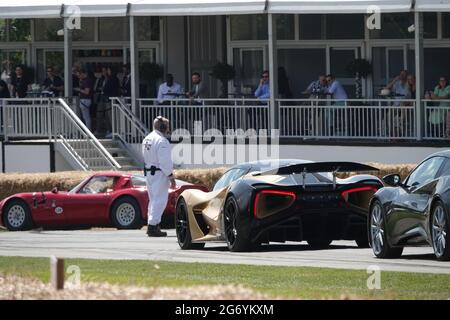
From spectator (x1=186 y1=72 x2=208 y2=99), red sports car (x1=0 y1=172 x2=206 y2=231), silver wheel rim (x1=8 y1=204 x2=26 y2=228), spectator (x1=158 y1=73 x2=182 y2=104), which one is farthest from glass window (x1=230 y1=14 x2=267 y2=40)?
silver wheel rim (x1=8 y1=204 x2=26 y2=228)

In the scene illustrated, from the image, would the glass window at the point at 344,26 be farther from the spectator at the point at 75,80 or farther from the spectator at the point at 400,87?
the spectator at the point at 75,80

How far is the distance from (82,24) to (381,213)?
72.4 feet

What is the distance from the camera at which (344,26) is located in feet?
116

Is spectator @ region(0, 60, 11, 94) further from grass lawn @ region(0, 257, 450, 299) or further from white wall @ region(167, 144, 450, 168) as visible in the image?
grass lawn @ region(0, 257, 450, 299)

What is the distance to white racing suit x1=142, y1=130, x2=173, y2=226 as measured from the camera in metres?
22.3

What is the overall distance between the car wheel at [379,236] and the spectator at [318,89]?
15.7 metres

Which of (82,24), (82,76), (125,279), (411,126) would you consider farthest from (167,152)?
(82,24)

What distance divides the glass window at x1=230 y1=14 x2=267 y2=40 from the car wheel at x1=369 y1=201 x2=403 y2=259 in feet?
63.4

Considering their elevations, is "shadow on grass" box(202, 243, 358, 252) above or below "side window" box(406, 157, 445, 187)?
below

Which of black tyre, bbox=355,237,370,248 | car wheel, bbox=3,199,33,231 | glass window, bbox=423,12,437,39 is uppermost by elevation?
glass window, bbox=423,12,437,39

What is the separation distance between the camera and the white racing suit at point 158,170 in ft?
73.1

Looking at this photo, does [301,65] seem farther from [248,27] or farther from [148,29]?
[148,29]

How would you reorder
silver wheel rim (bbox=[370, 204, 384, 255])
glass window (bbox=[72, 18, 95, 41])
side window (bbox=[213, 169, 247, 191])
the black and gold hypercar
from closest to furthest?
silver wheel rim (bbox=[370, 204, 384, 255]) → the black and gold hypercar → side window (bbox=[213, 169, 247, 191]) → glass window (bbox=[72, 18, 95, 41])

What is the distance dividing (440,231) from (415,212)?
77cm
